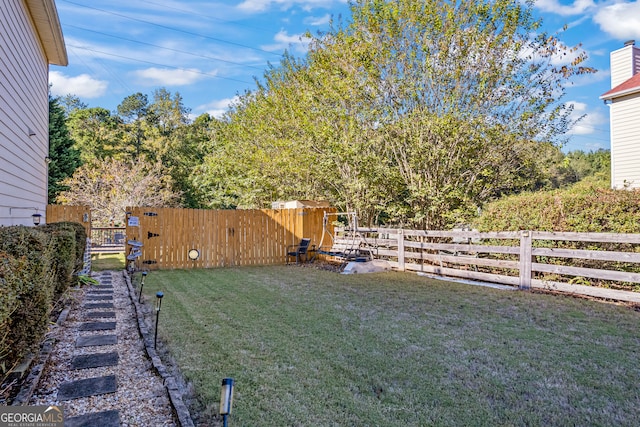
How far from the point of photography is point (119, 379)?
2717mm

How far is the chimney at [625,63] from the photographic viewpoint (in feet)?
35.9

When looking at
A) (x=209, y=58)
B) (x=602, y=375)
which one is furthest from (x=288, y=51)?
(x=602, y=375)

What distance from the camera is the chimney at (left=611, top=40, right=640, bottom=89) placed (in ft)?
35.9

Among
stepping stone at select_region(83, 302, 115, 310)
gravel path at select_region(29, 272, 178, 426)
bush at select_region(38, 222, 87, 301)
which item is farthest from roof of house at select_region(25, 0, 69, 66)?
gravel path at select_region(29, 272, 178, 426)

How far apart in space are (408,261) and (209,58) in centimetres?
1083

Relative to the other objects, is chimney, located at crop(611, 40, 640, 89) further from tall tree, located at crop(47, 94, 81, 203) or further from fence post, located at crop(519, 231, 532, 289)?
tall tree, located at crop(47, 94, 81, 203)

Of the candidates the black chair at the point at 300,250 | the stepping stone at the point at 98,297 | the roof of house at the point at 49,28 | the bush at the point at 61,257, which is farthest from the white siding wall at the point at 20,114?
the black chair at the point at 300,250

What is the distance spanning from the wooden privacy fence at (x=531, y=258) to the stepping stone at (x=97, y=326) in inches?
230

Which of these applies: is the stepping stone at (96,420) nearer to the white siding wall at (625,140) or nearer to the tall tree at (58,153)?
the white siding wall at (625,140)

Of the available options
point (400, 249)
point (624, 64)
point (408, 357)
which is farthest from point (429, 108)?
point (624, 64)

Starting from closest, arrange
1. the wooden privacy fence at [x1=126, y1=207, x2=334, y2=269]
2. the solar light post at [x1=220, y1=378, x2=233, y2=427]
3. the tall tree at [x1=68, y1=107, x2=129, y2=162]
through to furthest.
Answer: the solar light post at [x1=220, y1=378, x2=233, y2=427], the wooden privacy fence at [x1=126, y1=207, x2=334, y2=269], the tall tree at [x1=68, y1=107, x2=129, y2=162]

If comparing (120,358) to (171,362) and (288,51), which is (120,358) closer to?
A: (171,362)

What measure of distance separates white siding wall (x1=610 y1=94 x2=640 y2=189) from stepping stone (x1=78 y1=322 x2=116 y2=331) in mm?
11563

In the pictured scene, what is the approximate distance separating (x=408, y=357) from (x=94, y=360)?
258 centimetres
